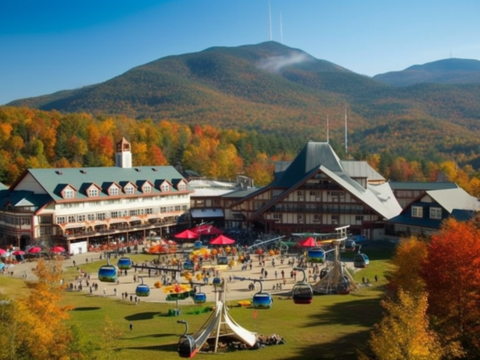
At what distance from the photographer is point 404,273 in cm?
3744

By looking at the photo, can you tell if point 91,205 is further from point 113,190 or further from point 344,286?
point 344,286

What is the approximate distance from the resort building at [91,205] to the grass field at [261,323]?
61.0 ft

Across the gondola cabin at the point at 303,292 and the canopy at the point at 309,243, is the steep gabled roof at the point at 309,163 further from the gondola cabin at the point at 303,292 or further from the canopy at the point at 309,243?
the gondola cabin at the point at 303,292

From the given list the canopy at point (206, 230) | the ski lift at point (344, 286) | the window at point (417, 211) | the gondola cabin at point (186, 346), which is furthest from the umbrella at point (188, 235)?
the gondola cabin at point (186, 346)

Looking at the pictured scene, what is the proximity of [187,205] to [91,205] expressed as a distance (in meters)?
14.1

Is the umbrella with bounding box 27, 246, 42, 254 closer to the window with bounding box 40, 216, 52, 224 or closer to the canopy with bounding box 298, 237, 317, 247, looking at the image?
the window with bounding box 40, 216, 52, 224

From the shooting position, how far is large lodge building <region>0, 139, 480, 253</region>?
68.4 metres

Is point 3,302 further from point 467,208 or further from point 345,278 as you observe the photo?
point 467,208

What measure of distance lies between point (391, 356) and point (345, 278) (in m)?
23.5

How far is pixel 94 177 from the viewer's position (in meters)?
75.3

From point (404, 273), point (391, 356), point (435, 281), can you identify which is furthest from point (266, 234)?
point (391, 356)

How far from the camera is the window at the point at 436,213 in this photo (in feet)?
211

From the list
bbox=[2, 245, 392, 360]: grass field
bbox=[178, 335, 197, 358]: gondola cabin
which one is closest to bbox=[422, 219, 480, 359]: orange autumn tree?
bbox=[2, 245, 392, 360]: grass field

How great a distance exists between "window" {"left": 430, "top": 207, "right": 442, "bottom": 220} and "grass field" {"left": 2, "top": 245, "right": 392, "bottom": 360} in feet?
56.7
